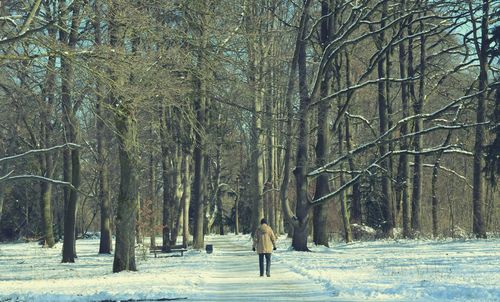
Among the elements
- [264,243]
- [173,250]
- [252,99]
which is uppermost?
[252,99]

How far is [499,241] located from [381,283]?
14.8m

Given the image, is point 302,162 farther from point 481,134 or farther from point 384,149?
point 481,134

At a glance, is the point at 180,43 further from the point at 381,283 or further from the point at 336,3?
the point at 336,3

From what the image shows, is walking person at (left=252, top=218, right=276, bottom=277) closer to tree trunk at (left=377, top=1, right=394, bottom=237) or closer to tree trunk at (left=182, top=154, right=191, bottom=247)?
tree trunk at (left=377, top=1, right=394, bottom=237)

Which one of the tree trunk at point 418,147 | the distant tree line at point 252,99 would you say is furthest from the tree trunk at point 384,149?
the tree trunk at point 418,147

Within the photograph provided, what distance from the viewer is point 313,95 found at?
3294cm

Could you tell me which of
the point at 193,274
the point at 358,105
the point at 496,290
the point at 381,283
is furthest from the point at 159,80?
the point at 358,105

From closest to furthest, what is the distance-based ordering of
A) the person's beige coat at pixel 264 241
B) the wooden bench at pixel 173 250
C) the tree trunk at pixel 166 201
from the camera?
the person's beige coat at pixel 264 241 → the wooden bench at pixel 173 250 → the tree trunk at pixel 166 201

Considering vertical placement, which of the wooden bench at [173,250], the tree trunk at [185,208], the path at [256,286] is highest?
the tree trunk at [185,208]

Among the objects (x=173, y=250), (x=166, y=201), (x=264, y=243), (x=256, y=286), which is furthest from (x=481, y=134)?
(x=256, y=286)

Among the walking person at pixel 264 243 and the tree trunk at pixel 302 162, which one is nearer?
the walking person at pixel 264 243

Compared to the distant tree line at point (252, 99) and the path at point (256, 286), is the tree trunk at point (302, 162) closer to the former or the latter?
the distant tree line at point (252, 99)

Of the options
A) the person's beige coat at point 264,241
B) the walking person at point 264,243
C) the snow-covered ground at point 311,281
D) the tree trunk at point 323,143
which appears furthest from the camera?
the tree trunk at point 323,143

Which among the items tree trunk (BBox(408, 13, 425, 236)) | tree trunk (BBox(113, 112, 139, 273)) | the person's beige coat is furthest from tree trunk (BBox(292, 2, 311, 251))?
tree trunk (BBox(113, 112, 139, 273))
